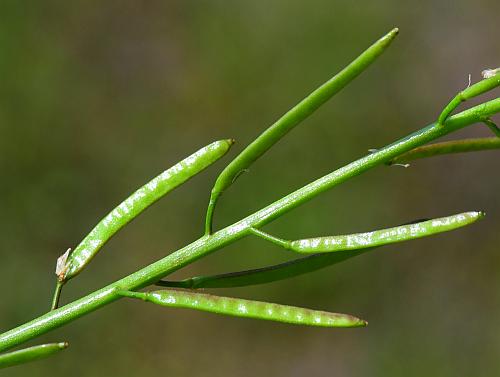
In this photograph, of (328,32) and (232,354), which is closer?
(232,354)

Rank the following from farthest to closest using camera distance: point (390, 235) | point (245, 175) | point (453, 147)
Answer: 1. point (245, 175)
2. point (453, 147)
3. point (390, 235)

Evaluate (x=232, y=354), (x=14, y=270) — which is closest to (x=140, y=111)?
(x=14, y=270)

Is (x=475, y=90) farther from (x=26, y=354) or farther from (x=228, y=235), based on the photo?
(x=26, y=354)

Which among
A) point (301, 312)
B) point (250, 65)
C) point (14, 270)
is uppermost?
point (250, 65)

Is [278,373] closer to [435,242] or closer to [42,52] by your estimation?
[435,242]

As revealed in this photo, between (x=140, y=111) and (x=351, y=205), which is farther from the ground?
(x=140, y=111)

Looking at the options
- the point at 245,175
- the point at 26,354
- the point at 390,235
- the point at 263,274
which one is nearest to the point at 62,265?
the point at 26,354

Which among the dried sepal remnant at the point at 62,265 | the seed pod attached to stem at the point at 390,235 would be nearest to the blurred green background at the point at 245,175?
the dried sepal remnant at the point at 62,265
